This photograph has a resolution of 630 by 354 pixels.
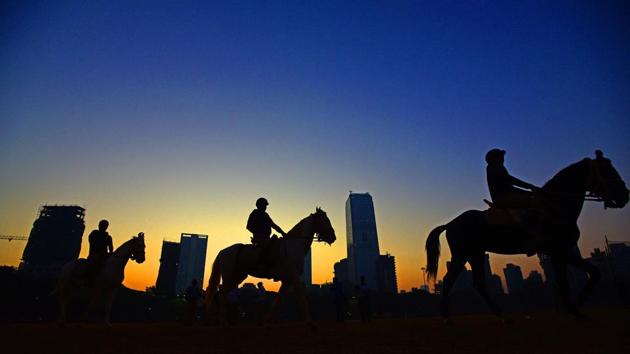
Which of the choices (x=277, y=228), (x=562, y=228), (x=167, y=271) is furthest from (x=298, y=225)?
(x=167, y=271)

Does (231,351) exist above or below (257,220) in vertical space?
below

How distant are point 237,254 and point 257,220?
1.03 metres

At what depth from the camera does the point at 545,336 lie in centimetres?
Answer: 466

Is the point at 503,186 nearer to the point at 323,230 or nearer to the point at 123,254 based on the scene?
the point at 323,230

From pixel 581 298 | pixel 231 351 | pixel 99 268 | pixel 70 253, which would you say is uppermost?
pixel 70 253

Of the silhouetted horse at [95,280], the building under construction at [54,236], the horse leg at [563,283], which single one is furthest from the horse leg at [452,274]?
the building under construction at [54,236]

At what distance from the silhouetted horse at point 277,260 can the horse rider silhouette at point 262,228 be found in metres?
0.18

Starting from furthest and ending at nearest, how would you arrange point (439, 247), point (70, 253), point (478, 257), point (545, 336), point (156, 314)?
1. point (70, 253)
2. point (156, 314)
3. point (439, 247)
4. point (478, 257)
5. point (545, 336)

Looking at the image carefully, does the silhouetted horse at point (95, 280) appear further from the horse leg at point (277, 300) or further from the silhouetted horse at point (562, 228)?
the silhouetted horse at point (562, 228)

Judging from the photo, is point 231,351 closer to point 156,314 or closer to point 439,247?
point 439,247

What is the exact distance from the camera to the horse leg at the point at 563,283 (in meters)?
6.55

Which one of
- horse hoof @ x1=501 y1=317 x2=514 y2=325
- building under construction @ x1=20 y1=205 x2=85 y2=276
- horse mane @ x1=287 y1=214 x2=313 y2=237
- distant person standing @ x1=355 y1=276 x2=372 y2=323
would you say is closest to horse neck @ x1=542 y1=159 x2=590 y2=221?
horse hoof @ x1=501 y1=317 x2=514 y2=325

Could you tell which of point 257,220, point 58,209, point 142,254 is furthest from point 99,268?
point 58,209

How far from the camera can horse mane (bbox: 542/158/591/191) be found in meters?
7.29
